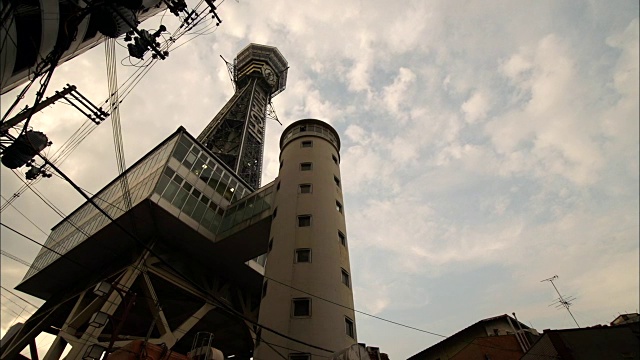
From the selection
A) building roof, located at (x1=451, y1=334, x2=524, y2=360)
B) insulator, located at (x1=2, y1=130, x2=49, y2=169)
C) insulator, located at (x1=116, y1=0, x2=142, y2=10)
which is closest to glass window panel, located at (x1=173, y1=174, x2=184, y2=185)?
insulator, located at (x1=2, y1=130, x2=49, y2=169)

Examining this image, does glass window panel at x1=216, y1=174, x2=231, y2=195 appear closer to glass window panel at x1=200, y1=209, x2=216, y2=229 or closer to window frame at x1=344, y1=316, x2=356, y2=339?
glass window panel at x1=200, y1=209, x2=216, y2=229

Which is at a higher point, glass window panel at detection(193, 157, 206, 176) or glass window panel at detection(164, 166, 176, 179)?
glass window panel at detection(193, 157, 206, 176)

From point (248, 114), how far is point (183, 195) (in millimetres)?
45437

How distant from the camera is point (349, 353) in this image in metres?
16.1

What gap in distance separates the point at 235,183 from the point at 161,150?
812 cm

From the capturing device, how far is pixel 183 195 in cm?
3078

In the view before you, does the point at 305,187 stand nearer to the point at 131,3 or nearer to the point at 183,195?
the point at 183,195

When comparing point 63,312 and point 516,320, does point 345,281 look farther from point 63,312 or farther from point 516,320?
point 63,312

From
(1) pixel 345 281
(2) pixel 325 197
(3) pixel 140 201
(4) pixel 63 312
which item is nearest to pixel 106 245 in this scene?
(3) pixel 140 201

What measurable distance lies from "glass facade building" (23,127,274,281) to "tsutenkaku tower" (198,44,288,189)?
23.8m

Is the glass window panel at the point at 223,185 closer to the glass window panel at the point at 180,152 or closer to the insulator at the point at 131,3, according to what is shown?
the glass window panel at the point at 180,152

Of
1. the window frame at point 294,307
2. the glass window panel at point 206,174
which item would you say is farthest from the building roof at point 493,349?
the glass window panel at point 206,174

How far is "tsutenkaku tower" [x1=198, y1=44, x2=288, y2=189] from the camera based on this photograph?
2539 inches

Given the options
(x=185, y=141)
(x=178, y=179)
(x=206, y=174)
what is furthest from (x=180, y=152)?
(x=178, y=179)
